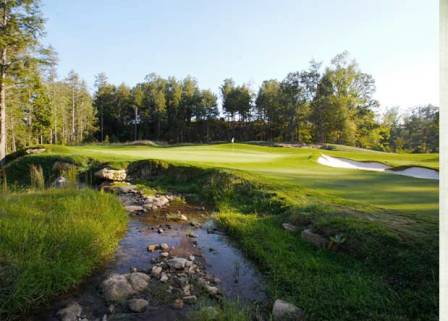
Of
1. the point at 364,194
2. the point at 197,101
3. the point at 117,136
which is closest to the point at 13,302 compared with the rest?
the point at 364,194

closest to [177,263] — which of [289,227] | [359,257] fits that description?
[289,227]

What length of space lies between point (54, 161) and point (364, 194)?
1246 cm

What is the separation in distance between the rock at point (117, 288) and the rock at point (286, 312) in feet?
5.64

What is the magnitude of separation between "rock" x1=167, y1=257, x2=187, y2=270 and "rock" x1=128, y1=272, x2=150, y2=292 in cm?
45

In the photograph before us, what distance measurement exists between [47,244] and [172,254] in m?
1.81

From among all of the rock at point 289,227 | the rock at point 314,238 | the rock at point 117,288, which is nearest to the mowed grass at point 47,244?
the rock at point 117,288

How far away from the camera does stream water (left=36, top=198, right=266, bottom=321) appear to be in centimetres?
296

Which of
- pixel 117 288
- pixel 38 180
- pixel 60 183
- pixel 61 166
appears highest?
pixel 38 180

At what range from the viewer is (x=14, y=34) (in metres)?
14.1

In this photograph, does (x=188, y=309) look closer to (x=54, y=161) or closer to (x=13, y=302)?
(x=13, y=302)

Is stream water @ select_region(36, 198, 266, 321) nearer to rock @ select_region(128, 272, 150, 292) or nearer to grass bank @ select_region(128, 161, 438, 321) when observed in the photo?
rock @ select_region(128, 272, 150, 292)

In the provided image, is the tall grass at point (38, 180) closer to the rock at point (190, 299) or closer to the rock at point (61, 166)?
the rock at point (61, 166)

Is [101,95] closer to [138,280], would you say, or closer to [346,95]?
[346,95]

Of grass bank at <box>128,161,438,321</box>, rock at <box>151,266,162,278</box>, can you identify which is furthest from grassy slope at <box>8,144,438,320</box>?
rock at <box>151,266,162,278</box>
